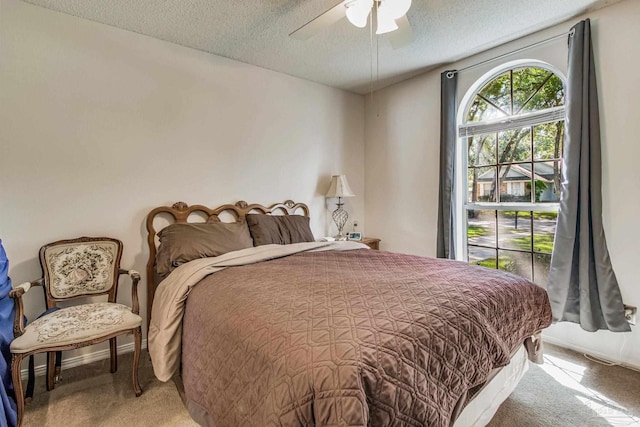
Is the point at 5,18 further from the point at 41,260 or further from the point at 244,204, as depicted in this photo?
the point at 244,204

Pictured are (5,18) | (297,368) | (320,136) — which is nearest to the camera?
(297,368)

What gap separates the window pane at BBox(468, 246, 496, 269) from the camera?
3.20 metres

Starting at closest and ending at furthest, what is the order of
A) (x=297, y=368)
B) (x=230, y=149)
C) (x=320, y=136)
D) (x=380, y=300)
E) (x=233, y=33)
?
1. (x=297, y=368)
2. (x=380, y=300)
3. (x=233, y=33)
4. (x=230, y=149)
5. (x=320, y=136)

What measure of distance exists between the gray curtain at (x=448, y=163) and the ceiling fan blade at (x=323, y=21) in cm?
171

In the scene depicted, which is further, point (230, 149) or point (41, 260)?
point (230, 149)

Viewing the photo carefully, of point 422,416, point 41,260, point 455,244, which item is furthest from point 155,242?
point 455,244

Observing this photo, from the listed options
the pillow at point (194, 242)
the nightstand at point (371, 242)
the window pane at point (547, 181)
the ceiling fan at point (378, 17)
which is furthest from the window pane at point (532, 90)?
the pillow at point (194, 242)

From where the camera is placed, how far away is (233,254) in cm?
228

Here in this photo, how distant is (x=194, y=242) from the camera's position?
241 cm

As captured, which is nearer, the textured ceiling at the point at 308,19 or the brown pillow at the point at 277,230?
the textured ceiling at the point at 308,19

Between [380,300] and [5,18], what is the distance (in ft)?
9.71

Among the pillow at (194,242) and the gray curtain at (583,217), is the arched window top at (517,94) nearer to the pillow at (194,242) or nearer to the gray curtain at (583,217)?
the gray curtain at (583,217)

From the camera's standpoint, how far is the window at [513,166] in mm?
2760

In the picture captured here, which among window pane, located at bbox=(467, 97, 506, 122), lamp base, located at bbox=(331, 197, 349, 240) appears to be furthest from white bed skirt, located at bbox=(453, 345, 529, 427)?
lamp base, located at bbox=(331, 197, 349, 240)
